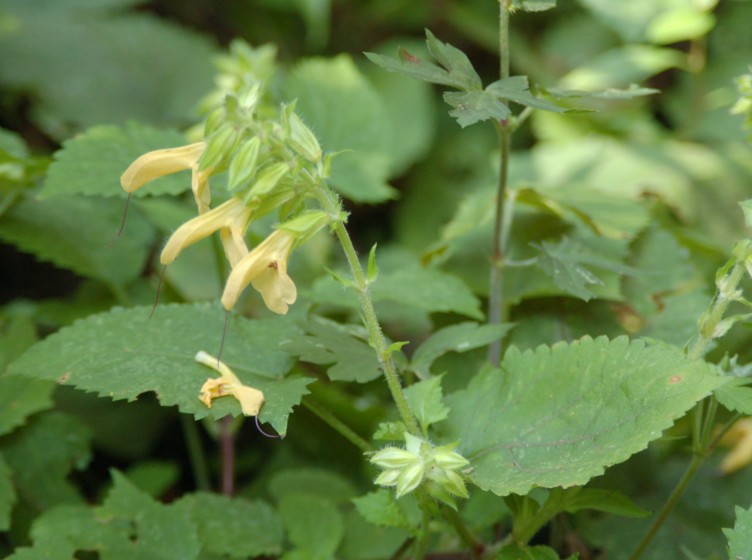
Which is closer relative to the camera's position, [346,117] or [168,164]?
[168,164]

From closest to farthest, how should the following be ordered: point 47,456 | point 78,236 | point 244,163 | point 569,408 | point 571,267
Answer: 1. point 244,163
2. point 569,408
3. point 571,267
4. point 47,456
5. point 78,236

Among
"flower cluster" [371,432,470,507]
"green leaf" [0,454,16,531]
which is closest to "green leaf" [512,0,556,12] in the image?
"flower cluster" [371,432,470,507]

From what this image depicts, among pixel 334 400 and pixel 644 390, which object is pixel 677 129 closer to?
pixel 334 400

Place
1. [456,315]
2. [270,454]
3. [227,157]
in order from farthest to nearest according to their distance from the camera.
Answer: [270,454] < [456,315] < [227,157]

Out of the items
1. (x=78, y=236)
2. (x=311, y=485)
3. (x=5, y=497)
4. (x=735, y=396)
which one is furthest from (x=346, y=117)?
(x=735, y=396)

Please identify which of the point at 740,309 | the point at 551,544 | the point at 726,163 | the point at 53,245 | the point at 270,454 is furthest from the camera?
the point at 726,163

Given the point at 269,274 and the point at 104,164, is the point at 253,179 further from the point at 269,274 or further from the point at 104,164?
the point at 104,164

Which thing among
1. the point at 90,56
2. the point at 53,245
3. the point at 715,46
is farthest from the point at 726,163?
the point at 90,56
